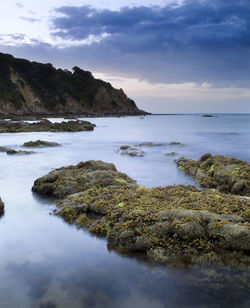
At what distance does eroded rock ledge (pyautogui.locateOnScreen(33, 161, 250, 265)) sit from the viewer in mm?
6980

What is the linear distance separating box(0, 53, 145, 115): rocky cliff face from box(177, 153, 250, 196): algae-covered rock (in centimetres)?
10023

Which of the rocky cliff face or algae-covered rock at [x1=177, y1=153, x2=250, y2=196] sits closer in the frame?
algae-covered rock at [x1=177, y1=153, x2=250, y2=196]

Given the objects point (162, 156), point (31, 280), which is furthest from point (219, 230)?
point (162, 156)

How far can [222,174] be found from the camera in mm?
13953

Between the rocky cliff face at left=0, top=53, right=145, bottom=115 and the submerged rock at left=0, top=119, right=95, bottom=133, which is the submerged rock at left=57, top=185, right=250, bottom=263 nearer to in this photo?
the submerged rock at left=0, top=119, right=95, bottom=133

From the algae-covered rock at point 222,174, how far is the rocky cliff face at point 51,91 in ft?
329

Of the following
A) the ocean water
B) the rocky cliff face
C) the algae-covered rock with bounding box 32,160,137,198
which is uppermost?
the rocky cliff face

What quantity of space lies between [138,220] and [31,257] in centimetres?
278

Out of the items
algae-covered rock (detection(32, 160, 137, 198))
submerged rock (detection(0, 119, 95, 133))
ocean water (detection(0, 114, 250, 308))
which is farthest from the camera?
submerged rock (detection(0, 119, 95, 133))

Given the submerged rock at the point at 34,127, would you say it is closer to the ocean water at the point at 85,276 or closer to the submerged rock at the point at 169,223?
the ocean water at the point at 85,276

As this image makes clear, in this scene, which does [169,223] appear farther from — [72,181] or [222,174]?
[222,174]

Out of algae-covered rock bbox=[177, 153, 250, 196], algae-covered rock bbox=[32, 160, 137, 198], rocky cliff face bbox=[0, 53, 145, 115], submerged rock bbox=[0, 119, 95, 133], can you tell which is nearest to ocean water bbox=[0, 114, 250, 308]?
algae-covered rock bbox=[32, 160, 137, 198]

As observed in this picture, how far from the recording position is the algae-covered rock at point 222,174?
40.8 feet

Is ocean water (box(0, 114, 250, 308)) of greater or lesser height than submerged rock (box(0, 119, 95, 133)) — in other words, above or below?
below
